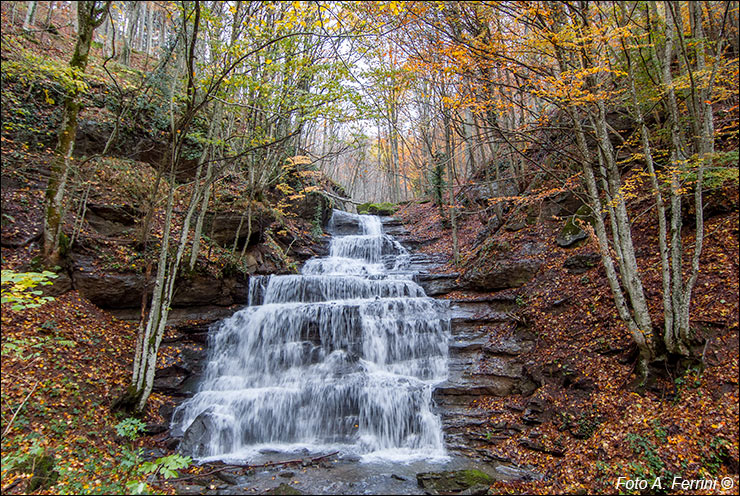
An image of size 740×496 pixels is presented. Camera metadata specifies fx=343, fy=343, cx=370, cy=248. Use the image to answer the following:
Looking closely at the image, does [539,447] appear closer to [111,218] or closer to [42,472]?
[42,472]

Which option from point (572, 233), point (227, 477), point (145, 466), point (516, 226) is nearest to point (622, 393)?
point (572, 233)

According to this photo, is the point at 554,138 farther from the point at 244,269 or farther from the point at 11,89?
the point at 11,89

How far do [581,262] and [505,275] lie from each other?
6.00ft

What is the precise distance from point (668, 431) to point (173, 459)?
19.5 ft

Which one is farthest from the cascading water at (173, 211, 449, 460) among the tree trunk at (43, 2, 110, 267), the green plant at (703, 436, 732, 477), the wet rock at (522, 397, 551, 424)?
the tree trunk at (43, 2, 110, 267)

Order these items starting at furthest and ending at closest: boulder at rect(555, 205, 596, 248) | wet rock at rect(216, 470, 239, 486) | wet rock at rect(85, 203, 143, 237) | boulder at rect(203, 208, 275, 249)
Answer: boulder at rect(203, 208, 275, 249), boulder at rect(555, 205, 596, 248), wet rock at rect(85, 203, 143, 237), wet rock at rect(216, 470, 239, 486)

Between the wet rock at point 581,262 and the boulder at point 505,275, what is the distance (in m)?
0.80

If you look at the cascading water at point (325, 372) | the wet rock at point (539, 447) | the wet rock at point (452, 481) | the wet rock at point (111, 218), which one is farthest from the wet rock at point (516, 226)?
the wet rock at point (111, 218)

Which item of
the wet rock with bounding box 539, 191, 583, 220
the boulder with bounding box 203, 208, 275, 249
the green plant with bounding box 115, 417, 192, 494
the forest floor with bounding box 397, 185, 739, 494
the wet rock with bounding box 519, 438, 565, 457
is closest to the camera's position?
the green plant with bounding box 115, 417, 192, 494

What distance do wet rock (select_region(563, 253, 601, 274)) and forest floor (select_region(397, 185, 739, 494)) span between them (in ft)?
0.51

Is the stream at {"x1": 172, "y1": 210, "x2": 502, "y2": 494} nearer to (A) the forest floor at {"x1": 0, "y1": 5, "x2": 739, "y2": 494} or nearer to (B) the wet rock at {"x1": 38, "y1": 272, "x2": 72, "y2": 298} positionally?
(A) the forest floor at {"x1": 0, "y1": 5, "x2": 739, "y2": 494}

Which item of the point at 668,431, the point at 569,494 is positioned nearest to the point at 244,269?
the point at 569,494

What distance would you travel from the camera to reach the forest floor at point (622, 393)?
4.11 metres

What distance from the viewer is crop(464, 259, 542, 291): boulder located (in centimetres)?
920
